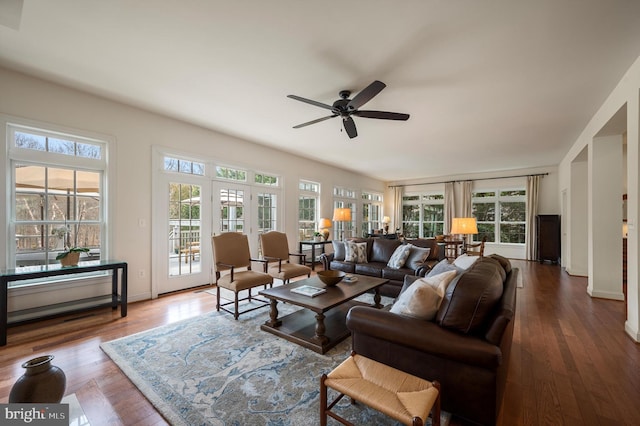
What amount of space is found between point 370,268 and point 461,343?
9.64ft

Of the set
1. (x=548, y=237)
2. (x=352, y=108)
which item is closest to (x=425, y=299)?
(x=352, y=108)

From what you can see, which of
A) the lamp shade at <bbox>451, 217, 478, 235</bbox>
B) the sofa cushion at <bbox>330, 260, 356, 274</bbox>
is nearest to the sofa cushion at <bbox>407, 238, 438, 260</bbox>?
the lamp shade at <bbox>451, 217, 478, 235</bbox>

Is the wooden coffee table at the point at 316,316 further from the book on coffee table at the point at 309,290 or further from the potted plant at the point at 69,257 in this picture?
the potted plant at the point at 69,257

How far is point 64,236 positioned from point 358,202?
716cm

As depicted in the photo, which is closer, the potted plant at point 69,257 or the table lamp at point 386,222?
the potted plant at point 69,257

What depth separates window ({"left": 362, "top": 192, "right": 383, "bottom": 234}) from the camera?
9398 mm

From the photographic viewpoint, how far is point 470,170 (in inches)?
328

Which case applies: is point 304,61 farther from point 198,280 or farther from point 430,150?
point 430,150

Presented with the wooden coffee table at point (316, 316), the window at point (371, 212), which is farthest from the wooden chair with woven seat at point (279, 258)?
the window at point (371, 212)

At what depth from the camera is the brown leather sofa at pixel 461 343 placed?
4.76 feet

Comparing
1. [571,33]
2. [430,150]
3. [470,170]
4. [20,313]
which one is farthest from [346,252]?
[470,170]

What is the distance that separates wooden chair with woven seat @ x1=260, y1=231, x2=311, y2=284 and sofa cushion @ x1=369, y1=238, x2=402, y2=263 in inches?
54.3

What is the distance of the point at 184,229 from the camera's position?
4.45m

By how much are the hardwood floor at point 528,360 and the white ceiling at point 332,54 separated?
2.76m
